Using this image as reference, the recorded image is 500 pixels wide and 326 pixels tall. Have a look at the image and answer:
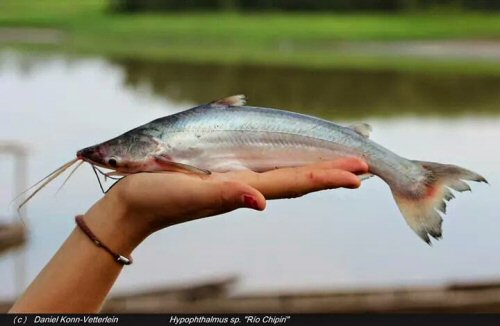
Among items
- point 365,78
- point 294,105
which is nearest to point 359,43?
point 365,78

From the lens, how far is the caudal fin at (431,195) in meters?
1.24

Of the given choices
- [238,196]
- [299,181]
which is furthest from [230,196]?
[299,181]

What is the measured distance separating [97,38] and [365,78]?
78 centimetres

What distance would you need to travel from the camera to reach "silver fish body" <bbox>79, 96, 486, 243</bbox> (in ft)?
4.06

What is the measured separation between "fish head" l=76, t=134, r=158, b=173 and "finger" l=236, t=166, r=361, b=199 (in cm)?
18

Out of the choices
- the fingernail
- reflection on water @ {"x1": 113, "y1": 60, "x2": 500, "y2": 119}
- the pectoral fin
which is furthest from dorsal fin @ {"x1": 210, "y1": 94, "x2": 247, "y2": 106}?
reflection on water @ {"x1": 113, "y1": 60, "x2": 500, "y2": 119}

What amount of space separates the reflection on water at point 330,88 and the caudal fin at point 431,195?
70 centimetres

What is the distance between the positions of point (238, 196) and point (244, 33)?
1044 mm

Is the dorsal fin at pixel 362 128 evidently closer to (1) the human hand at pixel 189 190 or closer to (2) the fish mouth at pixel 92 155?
(1) the human hand at pixel 189 190

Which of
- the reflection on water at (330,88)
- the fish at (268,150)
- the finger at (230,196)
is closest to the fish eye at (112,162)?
the fish at (268,150)

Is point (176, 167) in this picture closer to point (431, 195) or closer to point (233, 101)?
point (233, 101)

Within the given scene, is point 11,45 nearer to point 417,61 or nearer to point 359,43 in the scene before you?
point 359,43

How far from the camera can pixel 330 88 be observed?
6.73ft

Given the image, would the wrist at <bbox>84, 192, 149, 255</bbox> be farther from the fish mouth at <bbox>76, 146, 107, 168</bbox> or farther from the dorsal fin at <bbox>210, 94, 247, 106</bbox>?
the dorsal fin at <bbox>210, 94, 247, 106</bbox>
